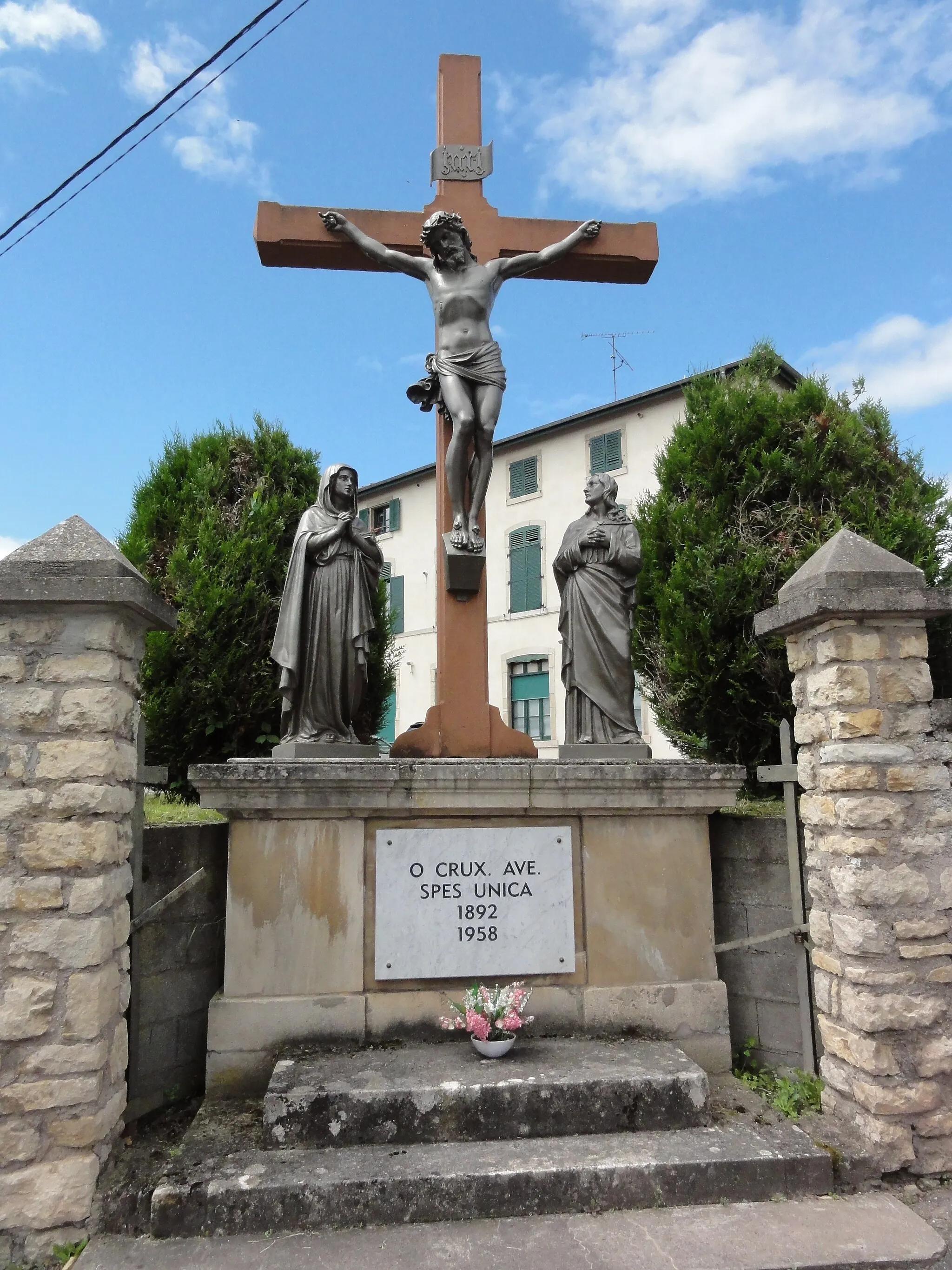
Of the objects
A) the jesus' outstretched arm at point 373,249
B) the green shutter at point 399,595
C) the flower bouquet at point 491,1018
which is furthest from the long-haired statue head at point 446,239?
the green shutter at point 399,595

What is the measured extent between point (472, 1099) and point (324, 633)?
2.41 meters

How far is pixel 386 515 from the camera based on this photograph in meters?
21.1

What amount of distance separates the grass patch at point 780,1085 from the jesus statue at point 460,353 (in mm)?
3247

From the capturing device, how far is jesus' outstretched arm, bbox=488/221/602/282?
223 inches

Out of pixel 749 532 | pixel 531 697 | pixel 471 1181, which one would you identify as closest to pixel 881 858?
pixel 471 1181

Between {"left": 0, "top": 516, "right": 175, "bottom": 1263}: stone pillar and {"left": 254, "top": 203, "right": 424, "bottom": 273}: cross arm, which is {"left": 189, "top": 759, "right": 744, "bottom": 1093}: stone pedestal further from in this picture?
{"left": 254, "top": 203, "right": 424, "bottom": 273}: cross arm

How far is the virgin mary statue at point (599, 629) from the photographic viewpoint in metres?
4.96

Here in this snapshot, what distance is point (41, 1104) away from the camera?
3.26 metres

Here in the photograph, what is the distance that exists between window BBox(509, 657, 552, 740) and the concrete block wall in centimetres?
1309

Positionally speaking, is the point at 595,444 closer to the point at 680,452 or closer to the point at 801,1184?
the point at 680,452

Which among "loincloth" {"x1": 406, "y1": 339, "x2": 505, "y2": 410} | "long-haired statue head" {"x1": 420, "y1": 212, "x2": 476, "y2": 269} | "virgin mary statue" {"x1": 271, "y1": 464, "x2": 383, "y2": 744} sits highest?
"long-haired statue head" {"x1": 420, "y1": 212, "x2": 476, "y2": 269}

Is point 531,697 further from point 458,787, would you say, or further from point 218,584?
point 458,787

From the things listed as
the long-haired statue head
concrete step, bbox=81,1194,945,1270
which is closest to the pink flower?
concrete step, bbox=81,1194,945,1270

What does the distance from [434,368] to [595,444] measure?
13.4 metres
